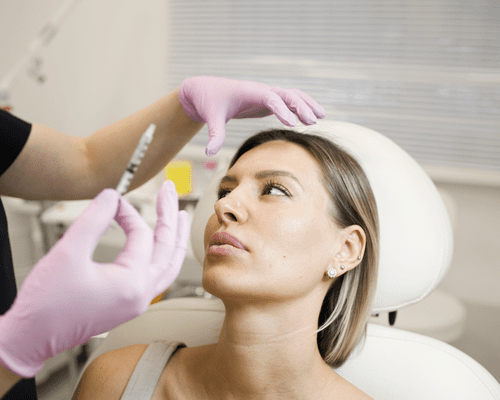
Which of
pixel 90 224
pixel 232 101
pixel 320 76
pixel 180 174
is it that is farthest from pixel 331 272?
pixel 320 76

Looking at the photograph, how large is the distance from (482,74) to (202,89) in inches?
75.2

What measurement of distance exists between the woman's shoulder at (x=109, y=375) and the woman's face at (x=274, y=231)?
29 cm

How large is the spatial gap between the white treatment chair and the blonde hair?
4 centimetres

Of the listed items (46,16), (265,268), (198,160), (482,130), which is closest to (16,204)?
(198,160)

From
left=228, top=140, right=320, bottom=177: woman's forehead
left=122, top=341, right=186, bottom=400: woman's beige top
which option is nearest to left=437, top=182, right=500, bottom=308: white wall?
left=228, top=140, right=320, bottom=177: woman's forehead

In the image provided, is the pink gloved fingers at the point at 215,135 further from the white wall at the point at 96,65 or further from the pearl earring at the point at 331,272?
the white wall at the point at 96,65

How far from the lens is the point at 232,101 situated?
939 mm

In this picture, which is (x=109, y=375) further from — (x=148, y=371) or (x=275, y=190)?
(x=275, y=190)

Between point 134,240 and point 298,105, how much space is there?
52 cm

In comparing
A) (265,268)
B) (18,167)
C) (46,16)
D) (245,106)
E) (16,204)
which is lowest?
(16,204)

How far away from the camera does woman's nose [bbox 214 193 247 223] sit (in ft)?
2.68

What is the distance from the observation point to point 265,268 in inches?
30.7

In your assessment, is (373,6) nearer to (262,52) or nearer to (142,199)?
(262,52)

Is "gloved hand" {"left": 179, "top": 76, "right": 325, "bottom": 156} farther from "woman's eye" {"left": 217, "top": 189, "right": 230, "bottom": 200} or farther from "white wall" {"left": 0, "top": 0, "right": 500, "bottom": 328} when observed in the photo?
"white wall" {"left": 0, "top": 0, "right": 500, "bottom": 328}
